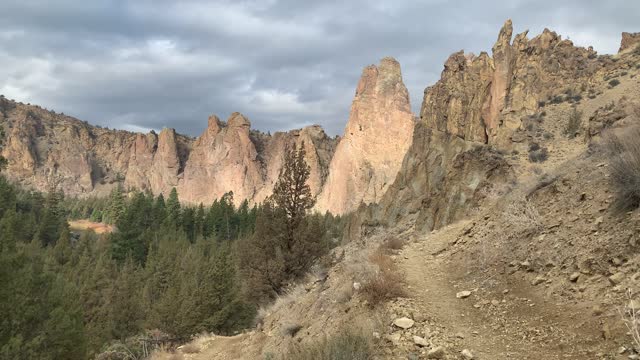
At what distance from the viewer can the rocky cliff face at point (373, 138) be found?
122750 millimetres

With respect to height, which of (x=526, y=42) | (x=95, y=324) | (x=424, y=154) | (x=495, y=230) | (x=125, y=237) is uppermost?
(x=526, y=42)

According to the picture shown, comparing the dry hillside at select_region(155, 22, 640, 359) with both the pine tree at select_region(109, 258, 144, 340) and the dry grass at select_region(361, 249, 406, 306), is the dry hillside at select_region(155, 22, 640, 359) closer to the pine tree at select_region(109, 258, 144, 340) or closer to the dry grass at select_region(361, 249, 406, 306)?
the dry grass at select_region(361, 249, 406, 306)

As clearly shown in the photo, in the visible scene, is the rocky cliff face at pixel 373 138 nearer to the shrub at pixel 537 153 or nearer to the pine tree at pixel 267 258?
the shrub at pixel 537 153

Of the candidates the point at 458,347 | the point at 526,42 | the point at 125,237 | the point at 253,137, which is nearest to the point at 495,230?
the point at 458,347

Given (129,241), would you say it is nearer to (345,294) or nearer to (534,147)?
(534,147)

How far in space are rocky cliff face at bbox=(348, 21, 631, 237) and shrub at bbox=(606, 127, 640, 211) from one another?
1646 centimetres

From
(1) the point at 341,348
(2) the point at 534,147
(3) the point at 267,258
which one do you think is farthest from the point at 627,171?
(2) the point at 534,147

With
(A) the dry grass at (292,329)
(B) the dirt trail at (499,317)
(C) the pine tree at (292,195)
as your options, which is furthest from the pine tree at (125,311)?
(B) the dirt trail at (499,317)

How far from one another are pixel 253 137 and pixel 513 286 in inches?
6921

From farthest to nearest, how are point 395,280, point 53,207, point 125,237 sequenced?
point 53,207 → point 125,237 → point 395,280

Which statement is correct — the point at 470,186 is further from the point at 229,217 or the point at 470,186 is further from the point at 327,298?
the point at 229,217

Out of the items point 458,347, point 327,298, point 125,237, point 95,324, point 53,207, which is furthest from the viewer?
point 53,207

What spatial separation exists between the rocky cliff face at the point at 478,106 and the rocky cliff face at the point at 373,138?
6133 cm

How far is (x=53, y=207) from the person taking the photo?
83.2 metres
